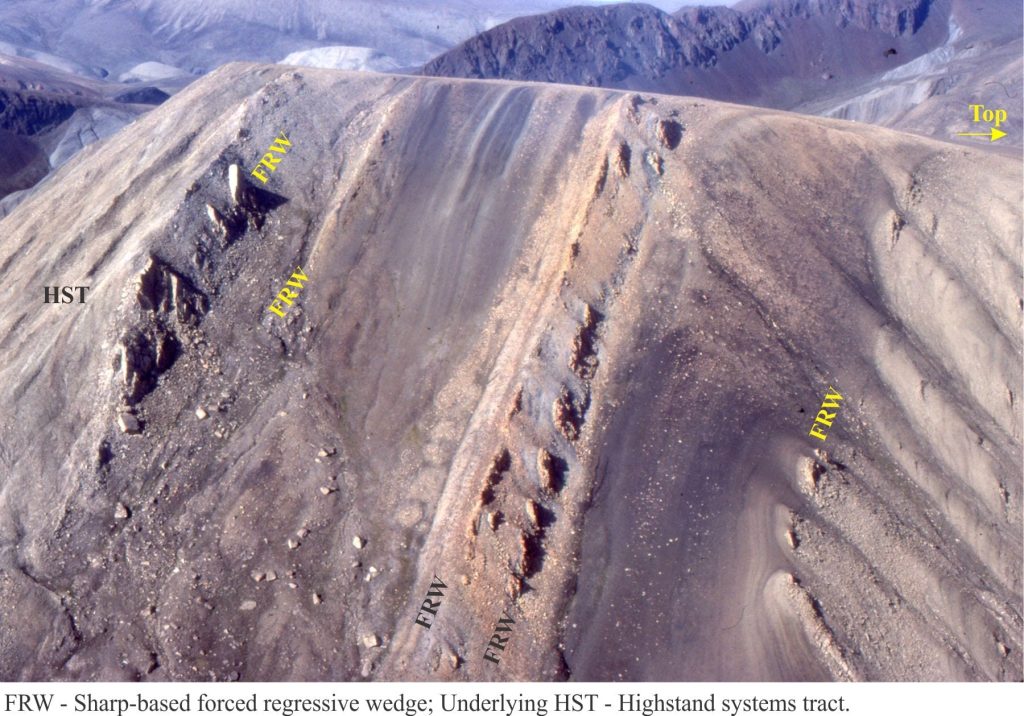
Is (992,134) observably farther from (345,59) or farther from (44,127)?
(345,59)

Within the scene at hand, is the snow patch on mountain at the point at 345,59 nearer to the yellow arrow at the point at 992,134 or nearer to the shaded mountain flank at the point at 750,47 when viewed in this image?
the shaded mountain flank at the point at 750,47

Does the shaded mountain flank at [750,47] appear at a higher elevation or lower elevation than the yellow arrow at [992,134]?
higher

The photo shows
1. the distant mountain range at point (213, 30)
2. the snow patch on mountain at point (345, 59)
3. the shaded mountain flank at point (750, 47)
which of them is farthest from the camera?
the distant mountain range at point (213, 30)

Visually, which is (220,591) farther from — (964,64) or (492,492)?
(964,64)

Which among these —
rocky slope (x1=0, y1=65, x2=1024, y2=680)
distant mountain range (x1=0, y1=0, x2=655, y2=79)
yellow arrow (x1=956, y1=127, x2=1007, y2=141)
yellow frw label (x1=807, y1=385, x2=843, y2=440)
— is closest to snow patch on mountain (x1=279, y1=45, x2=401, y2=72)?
distant mountain range (x1=0, y1=0, x2=655, y2=79)

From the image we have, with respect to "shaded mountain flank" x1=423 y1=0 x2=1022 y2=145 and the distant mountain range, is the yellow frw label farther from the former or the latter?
the distant mountain range

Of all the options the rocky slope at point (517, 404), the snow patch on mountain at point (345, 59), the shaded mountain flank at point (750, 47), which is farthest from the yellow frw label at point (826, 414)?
the snow patch on mountain at point (345, 59)
